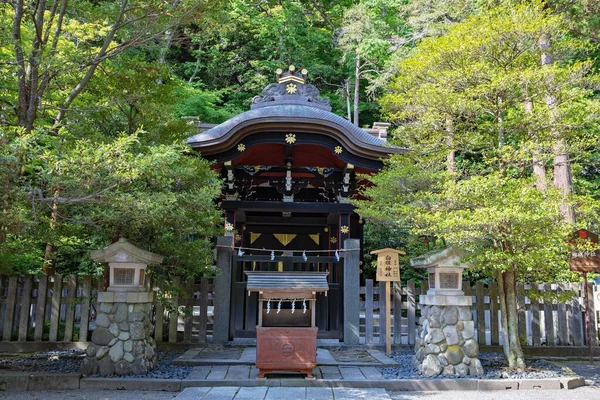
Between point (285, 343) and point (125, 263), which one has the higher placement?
point (125, 263)

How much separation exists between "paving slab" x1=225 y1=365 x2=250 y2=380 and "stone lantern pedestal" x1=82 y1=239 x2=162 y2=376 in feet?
3.62

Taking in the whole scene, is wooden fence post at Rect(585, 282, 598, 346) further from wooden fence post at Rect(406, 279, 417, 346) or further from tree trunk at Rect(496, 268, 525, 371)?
wooden fence post at Rect(406, 279, 417, 346)

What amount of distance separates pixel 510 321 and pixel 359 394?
2.64 meters

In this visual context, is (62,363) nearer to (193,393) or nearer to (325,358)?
(193,393)

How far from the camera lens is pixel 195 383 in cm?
570

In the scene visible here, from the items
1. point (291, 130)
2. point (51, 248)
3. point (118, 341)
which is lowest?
point (118, 341)

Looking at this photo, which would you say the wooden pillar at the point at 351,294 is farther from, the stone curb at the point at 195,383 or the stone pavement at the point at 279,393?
the stone pavement at the point at 279,393

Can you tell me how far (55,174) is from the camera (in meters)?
4.99

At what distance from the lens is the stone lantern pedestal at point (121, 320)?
592 centimetres

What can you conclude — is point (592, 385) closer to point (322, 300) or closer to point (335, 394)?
point (335, 394)

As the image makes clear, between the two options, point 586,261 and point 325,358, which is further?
point 586,261

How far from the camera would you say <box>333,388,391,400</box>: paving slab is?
5148mm

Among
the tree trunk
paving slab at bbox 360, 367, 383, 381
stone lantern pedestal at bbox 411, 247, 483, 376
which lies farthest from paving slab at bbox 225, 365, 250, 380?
the tree trunk

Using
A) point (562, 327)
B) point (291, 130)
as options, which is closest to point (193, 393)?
point (291, 130)
